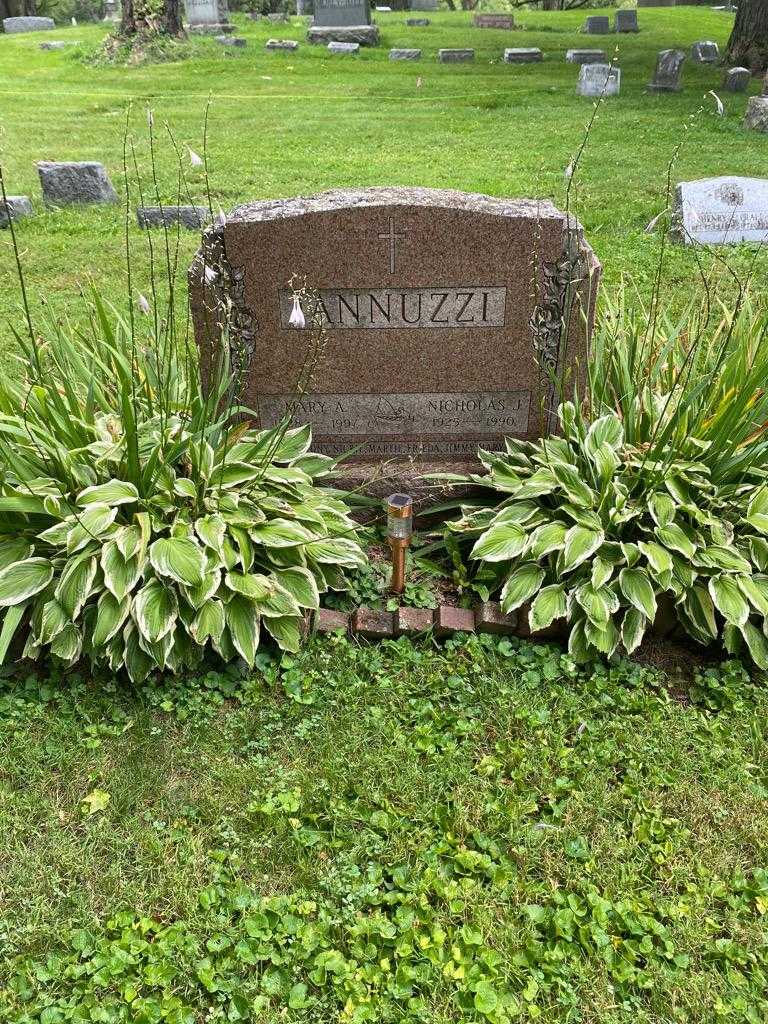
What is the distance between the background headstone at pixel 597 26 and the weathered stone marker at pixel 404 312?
24756 mm

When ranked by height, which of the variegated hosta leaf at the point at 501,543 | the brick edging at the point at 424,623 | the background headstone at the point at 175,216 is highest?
the background headstone at the point at 175,216

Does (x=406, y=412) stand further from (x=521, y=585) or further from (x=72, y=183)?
(x=72, y=183)

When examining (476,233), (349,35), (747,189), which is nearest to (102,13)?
(349,35)

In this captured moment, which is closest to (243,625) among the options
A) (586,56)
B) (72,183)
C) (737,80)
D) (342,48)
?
(72,183)

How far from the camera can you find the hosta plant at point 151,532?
10.3 feet

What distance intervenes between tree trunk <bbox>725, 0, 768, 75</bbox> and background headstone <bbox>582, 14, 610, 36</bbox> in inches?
340

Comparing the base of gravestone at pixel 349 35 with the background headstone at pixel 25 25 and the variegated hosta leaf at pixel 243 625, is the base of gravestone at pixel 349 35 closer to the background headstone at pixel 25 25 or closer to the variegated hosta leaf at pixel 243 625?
the background headstone at pixel 25 25

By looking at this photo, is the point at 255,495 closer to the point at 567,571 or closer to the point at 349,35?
the point at 567,571

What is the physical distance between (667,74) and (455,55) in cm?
595

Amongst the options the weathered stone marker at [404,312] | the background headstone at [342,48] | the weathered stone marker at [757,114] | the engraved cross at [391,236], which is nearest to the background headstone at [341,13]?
the background headstone at [342,48]

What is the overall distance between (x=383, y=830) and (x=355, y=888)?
0.76 ft

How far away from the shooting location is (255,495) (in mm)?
3541

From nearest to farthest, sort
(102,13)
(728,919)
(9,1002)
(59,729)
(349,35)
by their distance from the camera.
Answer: (9,1002)
(728,919)
(59,729)
(349,35)
(102,13)

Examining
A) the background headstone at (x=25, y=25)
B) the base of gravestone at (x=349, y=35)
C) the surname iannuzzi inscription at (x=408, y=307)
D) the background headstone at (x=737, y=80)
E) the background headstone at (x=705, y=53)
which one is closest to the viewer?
the surname iannuzzi inscription at (x=408, y=307)
